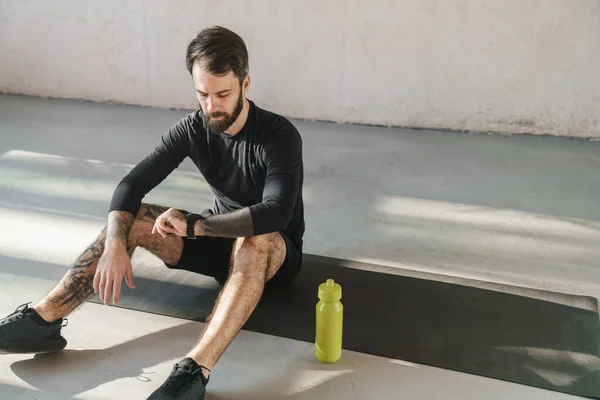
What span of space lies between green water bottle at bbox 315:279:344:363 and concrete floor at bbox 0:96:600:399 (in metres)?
0.05

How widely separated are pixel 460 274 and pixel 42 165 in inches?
103

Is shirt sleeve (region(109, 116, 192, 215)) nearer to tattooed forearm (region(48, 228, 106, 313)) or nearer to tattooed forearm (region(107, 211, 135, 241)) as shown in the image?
tattooed forearm (region(107, 211, 135, 241))

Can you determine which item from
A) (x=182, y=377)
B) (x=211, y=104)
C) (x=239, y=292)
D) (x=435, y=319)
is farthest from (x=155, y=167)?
(x=435, y=319)

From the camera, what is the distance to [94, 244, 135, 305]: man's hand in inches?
96.0

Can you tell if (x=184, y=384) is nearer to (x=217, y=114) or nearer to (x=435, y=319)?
(x=217, y=114)

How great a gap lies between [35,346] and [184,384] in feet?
2.06

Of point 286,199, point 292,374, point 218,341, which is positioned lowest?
point 292,374

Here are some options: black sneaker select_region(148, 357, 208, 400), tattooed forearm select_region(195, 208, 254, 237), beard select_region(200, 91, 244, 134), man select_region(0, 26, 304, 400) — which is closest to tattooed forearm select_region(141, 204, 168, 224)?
man select_region(0, 26, 304, 400)

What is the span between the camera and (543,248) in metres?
3.50

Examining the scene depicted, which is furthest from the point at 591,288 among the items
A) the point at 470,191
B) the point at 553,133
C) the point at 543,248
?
the point at 553,133

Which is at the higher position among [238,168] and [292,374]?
[238,168]

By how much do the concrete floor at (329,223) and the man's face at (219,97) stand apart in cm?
77

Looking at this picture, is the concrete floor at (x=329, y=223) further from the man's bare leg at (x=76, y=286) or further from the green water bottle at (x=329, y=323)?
the man's bare leg at (x=76, y=286)

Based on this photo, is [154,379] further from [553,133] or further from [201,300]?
[553,133]
